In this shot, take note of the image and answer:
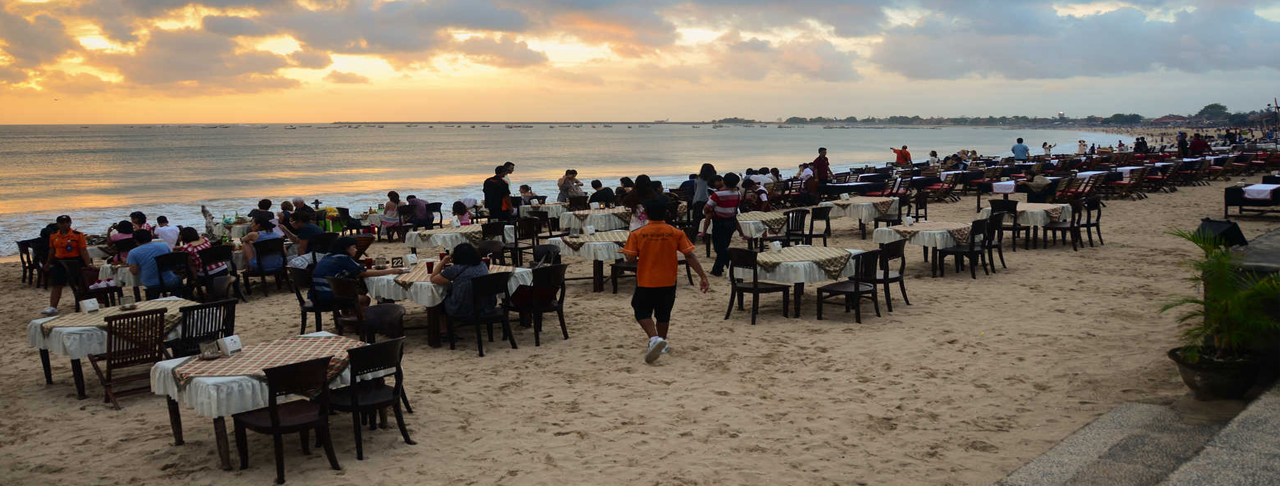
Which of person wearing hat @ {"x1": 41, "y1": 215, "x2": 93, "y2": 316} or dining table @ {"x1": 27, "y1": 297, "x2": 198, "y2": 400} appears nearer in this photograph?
dining table @ {"x1": 27, "y1": 297, "x2": 198, "y2": 400}

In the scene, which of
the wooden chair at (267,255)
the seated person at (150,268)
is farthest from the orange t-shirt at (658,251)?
the wooden chair at (267,255)

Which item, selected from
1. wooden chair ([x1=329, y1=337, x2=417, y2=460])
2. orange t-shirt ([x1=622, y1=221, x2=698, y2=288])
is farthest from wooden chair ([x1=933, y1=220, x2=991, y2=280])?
wooden chair ([x1=329, y1=337, x2=417, y2=460])

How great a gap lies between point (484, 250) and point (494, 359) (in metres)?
2.18

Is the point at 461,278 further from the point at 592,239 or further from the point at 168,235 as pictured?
the point at 168,235

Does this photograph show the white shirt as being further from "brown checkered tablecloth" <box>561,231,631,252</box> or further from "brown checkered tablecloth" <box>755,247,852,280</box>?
"brown checkered tablecloth" <box>755,247,852,280</box>

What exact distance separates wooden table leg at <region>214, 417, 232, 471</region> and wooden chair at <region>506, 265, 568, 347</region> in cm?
307

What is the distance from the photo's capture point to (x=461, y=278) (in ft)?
24.2

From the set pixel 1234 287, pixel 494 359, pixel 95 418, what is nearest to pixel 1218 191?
pixel 1234 287

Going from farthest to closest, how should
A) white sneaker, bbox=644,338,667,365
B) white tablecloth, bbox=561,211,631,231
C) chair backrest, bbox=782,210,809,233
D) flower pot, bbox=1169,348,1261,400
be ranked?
white tablecloth, bbox=561,211,631,231, chair backrest, bbox=782,210,809,233, white sneaker, bbox=644,338,667,365, flower pot, bbox=1169,348,1261,400

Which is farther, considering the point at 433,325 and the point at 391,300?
the point at 391,300

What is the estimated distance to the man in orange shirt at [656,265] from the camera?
22.0 ft

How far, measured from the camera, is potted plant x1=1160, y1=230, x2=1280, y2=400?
15.6 ft

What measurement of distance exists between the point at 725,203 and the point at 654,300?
11.6ft

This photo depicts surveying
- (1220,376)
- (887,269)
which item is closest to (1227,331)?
(1220,376)
